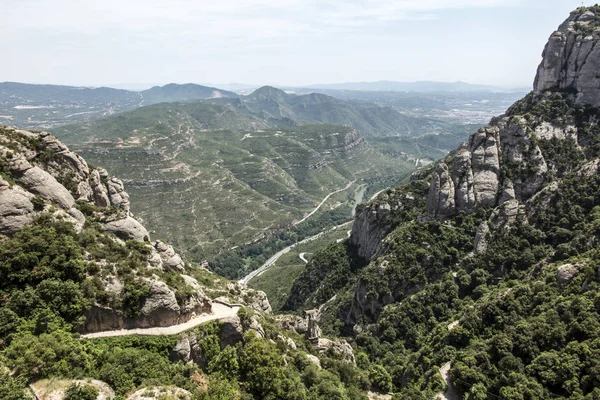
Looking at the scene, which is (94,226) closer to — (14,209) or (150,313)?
(14,209)

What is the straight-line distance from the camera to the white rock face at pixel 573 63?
309ft

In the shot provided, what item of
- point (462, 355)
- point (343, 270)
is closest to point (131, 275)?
point (462, 355)

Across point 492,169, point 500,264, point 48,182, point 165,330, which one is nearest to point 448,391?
point 500,264

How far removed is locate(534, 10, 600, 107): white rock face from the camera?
94.3m

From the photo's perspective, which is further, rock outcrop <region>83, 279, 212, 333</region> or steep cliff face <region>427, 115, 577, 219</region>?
steep cliff face <region>427, 115, 577, 219</region>

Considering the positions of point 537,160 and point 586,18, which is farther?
point 586,18

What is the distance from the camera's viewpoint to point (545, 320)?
5116 centimetres

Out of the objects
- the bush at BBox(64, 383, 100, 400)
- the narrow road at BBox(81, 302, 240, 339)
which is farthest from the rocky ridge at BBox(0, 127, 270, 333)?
the bush at BBox(64, 383, 100, 400)

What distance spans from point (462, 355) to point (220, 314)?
36446 millimetres

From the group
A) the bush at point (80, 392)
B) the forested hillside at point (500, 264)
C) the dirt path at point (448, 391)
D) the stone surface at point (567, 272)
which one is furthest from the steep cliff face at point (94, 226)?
the stone surface at point (567, 272)

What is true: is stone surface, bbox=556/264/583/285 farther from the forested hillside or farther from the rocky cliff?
the rocky cliff

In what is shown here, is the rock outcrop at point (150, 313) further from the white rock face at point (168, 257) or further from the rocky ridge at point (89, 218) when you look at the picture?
the white rock face at point (168, 257)

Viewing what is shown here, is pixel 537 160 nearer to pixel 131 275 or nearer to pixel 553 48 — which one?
pixel 553 48

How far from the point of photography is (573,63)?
98.8 meters
